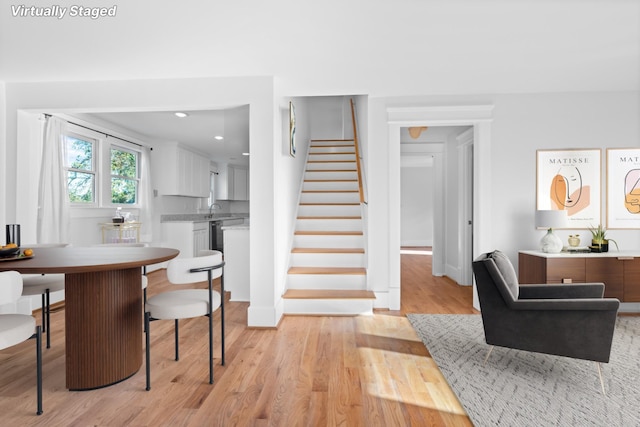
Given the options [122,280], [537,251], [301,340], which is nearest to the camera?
[122,280]

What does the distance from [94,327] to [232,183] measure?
301 inches

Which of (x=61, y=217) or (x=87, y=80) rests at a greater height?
(x=87, y=80)

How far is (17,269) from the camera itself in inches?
81.8

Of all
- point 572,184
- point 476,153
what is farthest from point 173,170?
point 572,184

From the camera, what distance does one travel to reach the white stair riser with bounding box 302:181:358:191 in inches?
236

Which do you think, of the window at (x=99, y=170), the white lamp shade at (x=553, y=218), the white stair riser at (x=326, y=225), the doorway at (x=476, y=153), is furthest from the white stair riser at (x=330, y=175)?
the window at (x=99, y=170)

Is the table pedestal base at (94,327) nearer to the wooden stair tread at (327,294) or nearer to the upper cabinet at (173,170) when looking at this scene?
the wooden stair tread at (327,294)

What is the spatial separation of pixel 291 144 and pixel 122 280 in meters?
2.52

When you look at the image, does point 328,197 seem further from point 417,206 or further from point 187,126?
point 417,206

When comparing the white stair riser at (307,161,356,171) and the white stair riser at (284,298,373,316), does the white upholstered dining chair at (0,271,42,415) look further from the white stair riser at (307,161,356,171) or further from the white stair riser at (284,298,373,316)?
the white stair riser at (307,161,356,171)

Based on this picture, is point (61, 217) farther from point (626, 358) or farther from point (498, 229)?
point (626, 358)

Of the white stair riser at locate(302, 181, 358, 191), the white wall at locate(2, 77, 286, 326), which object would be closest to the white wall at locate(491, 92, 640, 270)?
the white stair riser at locate(302, 181, 358, 191)

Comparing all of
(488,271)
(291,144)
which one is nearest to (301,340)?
(488,271)

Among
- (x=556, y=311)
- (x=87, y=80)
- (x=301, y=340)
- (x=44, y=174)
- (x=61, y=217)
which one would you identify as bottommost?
(x=301, y=340)
